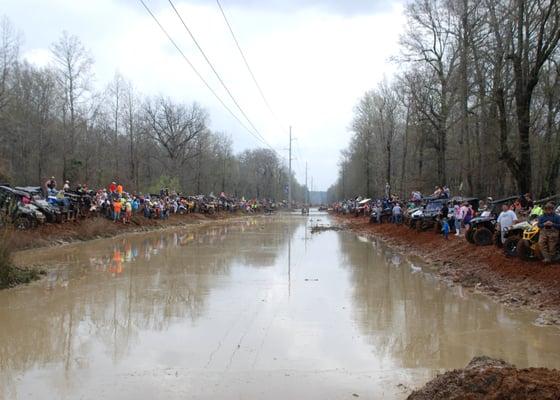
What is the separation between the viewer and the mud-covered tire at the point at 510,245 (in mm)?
14773

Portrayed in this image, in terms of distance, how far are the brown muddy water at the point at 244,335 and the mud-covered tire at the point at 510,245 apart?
238 cm

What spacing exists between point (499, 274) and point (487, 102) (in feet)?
56.1

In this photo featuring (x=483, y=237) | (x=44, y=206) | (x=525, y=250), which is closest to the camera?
(x=525, y=250)

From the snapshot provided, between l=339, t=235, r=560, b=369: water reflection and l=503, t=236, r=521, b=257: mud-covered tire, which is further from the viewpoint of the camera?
l=503, t=236, r=521, b=257: mud-covered tire

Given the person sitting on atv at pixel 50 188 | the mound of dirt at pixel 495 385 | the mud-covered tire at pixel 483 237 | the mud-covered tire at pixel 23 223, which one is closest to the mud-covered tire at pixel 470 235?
the mud-covered tire at pixel 483 237

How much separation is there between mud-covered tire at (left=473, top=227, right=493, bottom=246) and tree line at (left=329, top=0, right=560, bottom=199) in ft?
24.5

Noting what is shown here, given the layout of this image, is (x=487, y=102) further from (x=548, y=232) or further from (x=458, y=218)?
(x=548, y=232)

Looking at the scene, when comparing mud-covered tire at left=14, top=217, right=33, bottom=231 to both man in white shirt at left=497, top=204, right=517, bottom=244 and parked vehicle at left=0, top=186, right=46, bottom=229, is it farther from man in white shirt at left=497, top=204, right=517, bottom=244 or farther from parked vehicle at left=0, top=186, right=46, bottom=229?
man in white shirt at left=497, top=204, right=517, bottom=244

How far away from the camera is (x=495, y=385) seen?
458cm

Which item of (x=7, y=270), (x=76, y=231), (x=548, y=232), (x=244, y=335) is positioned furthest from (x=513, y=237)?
(x=76, y=231)

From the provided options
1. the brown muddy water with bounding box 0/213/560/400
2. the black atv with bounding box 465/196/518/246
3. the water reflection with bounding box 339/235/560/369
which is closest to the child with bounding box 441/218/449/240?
the black atv with bounding box 465/196/518/246

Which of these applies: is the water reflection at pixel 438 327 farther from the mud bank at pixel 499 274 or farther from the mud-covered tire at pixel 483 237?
the mud-covered tire at pixel 483 237

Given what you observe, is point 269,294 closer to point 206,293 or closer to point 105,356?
point 206,293

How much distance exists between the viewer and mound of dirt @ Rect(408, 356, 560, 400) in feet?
14.3
